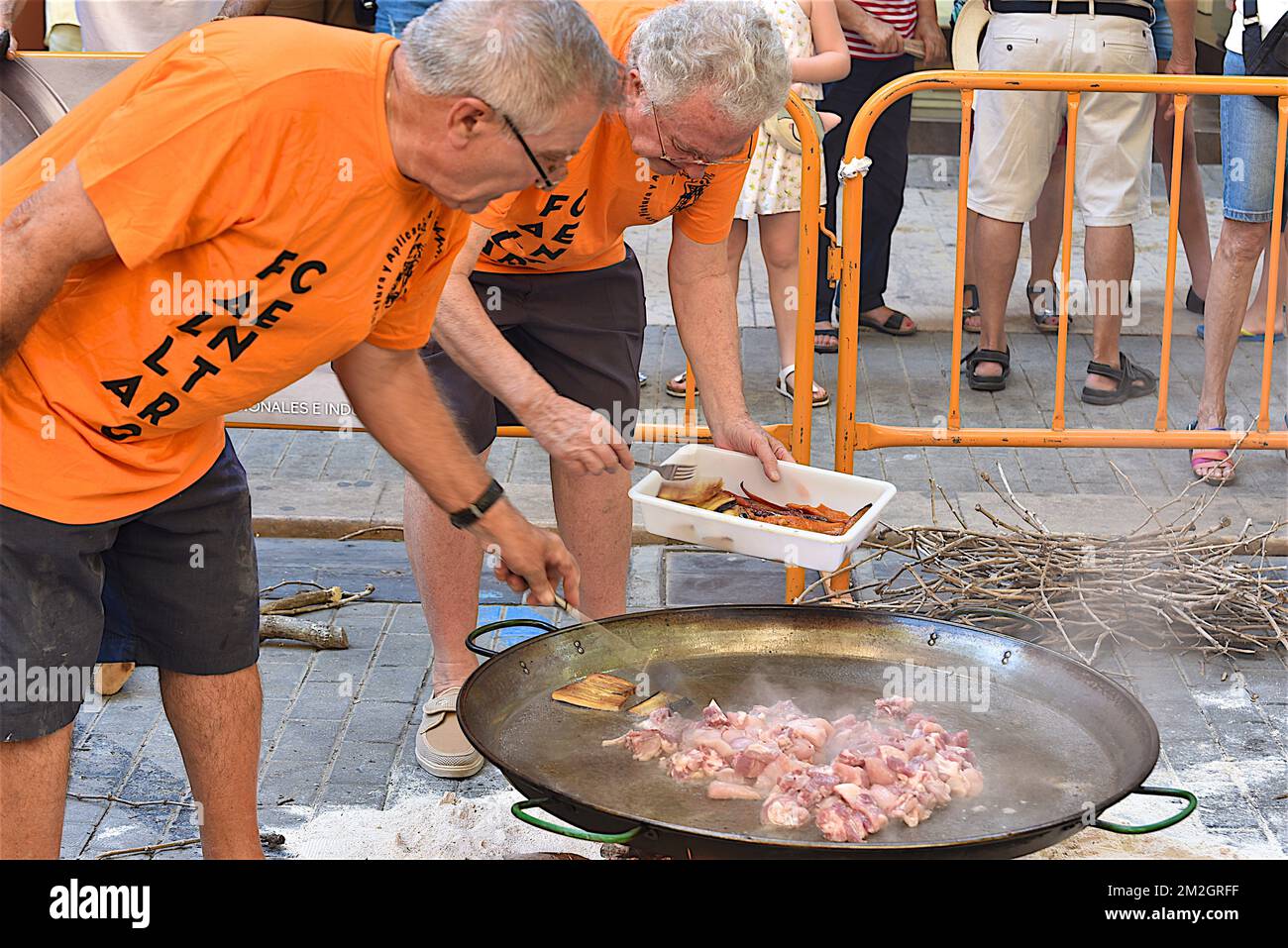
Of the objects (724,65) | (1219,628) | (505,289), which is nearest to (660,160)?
(724,65)

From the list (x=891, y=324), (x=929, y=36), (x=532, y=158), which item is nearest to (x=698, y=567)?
(x=891, y=324)

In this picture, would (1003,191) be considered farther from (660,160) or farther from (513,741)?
(513,741)

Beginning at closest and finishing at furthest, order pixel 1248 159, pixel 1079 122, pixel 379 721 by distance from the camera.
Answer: pixel 379 721, pixel 1248 159, pixel 1079 122

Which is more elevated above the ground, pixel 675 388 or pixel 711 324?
pixel 711 324

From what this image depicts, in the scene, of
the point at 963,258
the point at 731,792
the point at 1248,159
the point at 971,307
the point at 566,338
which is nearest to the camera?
the point at 731,792

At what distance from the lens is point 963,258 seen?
15.1 feet

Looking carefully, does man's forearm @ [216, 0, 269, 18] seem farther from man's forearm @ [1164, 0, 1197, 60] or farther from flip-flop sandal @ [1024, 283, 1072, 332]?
flip-flop sandal @ [1024, 283, 1072, 332]

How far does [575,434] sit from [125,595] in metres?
0.95

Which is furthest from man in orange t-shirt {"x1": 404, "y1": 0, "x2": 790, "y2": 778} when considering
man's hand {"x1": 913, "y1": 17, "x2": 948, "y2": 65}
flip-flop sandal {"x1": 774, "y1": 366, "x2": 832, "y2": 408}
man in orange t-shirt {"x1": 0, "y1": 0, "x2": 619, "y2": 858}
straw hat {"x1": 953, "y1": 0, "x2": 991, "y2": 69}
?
man's hand {"x1": 913, "y1": 17, "x2": 948, "y2": 65}

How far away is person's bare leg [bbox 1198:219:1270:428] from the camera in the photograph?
538 cm

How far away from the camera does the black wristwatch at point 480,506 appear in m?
2.79

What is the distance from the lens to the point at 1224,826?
11.2 ft

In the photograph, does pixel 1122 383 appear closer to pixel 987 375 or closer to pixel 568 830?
pixel 987 375

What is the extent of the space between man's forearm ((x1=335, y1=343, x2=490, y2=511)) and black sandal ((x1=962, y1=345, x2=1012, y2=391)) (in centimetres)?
383
